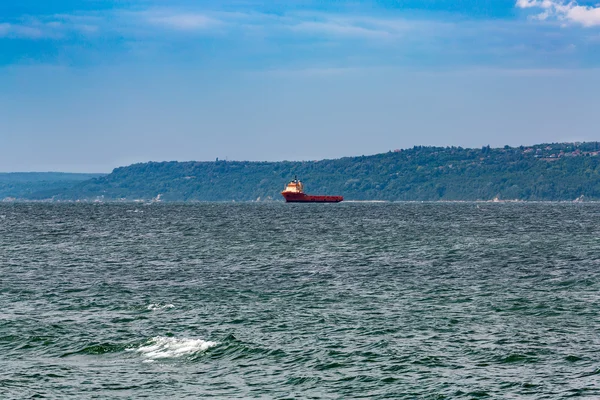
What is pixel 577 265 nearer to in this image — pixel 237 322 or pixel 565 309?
pixel 565 309

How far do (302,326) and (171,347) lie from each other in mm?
5809

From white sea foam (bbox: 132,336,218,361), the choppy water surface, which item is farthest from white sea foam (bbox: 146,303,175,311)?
white sea foam (bbox: 132,336,218,361)

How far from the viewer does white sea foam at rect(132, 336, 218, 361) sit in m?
29.3

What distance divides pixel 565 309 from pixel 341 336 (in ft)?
37.1

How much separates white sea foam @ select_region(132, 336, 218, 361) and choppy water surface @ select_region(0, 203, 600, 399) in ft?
0.35

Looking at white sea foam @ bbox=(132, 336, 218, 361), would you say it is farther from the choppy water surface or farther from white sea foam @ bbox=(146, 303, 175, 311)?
white sea foam @ bbox=(146, 303, 175, 311)

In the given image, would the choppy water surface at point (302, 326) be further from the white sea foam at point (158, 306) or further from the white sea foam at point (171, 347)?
the white sea foam at point (158, 306)

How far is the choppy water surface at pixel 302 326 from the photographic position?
84.0ft

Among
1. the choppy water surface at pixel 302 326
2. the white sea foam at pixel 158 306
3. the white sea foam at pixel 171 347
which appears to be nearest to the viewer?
the choppy water surface at pixel 302 326

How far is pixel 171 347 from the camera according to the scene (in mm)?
30312

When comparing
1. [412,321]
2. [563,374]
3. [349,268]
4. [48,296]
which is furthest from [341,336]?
[349,268]

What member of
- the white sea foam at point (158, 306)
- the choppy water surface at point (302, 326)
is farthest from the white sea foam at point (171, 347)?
the white sea foam at point (158, 306)

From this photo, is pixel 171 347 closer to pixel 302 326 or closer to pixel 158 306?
pixel 302 326

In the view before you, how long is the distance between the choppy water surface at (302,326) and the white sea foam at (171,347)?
106 millimetres
